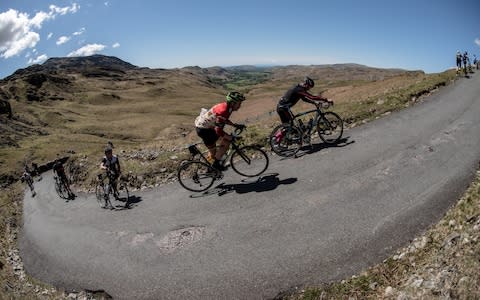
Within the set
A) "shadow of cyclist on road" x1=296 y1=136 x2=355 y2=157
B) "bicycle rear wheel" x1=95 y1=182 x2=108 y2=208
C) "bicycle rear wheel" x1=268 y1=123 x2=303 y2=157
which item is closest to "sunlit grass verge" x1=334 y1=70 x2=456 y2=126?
"shadow of cyclist on road" x1=296 y1=136 x2=355 y2=157

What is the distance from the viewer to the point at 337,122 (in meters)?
16.9

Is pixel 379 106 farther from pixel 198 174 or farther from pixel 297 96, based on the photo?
pixel 198 174

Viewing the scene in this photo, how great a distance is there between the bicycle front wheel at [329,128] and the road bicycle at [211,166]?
349cm

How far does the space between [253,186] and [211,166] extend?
1.91 m

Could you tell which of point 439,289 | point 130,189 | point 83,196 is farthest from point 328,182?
point 83,196

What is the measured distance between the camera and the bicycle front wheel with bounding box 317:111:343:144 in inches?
631

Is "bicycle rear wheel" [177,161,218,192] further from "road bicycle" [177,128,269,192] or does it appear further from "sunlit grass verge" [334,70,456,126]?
"sunlit grass verge" [334,70,456,126]

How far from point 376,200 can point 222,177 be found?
6.08m

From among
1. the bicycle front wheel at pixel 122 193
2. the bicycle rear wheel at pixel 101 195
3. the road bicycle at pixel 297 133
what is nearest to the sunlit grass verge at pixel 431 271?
the road bicycle at pixel 297 133

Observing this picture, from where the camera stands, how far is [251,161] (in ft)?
48.2

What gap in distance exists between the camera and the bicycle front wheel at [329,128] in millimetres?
16031

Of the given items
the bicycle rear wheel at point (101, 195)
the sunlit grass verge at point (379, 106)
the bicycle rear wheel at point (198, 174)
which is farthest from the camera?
the sunlit grass verge at point (379, 106)

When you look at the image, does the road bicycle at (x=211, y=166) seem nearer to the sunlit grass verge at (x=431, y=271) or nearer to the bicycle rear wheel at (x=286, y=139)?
the bicycle rear wheel at (x=286, y=139)

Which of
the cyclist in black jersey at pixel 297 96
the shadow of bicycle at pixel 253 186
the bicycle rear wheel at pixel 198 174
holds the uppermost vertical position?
the cyclist in black jersey at pixel 297 96
